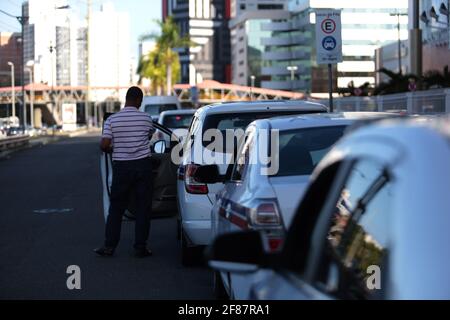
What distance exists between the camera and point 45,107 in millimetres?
147500

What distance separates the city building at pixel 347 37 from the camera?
7631cm

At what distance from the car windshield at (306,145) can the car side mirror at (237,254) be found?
318 cm

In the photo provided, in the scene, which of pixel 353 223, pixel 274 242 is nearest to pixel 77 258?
pixel 274 242

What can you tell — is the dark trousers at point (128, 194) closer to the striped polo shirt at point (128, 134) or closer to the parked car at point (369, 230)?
the striped polo shirt at point (128, 134)

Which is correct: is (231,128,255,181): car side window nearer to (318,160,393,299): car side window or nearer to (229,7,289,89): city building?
(318,160,393,299): car side window

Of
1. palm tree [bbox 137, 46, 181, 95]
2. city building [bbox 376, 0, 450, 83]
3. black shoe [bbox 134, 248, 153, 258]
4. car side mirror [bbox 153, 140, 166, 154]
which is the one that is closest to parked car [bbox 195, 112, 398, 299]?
black shoe [bbox 134, 248, 153, 258]

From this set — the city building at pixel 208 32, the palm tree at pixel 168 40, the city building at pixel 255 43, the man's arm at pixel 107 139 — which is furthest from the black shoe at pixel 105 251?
the city building at pixel 208 32

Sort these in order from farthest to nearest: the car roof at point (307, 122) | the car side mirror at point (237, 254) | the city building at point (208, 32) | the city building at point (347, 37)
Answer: the city building at point (208, 32) < the city building at point (347, 37) < the car roof at point (307, 122) < the car side mirror at point (237, 254)

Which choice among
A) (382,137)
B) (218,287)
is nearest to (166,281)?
(218,287)

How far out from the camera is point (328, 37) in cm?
1539

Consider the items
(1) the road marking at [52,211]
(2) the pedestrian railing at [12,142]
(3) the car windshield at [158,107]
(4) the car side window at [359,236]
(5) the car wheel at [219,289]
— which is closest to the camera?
(4) the car side window at [359,236]

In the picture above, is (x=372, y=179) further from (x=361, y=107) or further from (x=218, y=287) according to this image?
(x=361, y=107)

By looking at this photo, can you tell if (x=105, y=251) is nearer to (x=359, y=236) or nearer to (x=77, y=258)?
(x=77, y=258)
